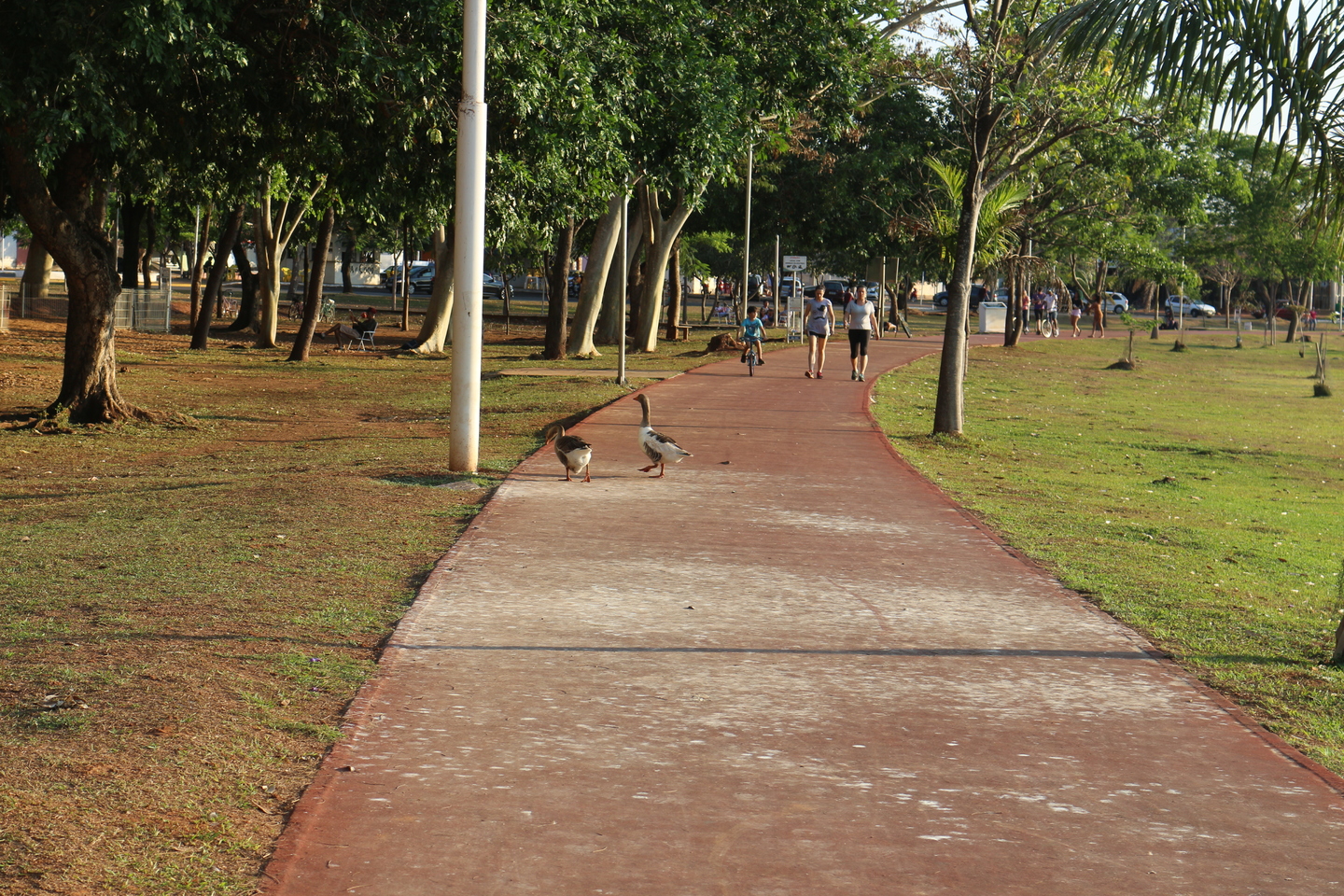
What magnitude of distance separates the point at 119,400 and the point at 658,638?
11642mm

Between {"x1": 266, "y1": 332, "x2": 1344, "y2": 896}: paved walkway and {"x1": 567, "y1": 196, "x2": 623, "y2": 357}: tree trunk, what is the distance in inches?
886

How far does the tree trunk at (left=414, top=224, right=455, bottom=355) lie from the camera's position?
1296 inches

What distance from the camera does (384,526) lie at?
8.80 meters

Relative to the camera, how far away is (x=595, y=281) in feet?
101

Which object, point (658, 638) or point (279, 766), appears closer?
point (279, 766)

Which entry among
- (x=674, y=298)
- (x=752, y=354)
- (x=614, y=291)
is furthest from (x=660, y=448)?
(x=674, y=298)

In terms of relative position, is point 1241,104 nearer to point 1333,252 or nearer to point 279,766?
point 1333,252

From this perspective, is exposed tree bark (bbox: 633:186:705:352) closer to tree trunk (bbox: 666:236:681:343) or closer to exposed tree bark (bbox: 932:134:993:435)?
tree trunk (bbox: 666:236:681:343)

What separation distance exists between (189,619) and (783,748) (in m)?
2.95

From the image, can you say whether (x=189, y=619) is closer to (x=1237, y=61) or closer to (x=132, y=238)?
(x=1237, y=61)

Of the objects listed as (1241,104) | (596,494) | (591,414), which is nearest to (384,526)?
(596,494)

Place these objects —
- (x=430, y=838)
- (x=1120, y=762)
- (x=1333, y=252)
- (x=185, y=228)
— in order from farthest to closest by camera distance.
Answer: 1. (x=185, y=228)
2. (x=1333, y=252)
3. (x=1120, y=762)
4. (x=430, y=838)

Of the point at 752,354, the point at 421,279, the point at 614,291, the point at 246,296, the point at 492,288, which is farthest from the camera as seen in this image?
the point at 492,288

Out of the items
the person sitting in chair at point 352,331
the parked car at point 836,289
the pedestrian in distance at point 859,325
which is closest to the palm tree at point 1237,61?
the pedestrian in distance at point 859,325
